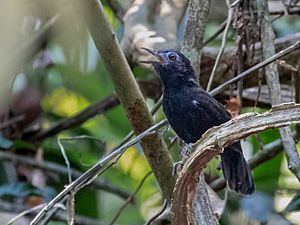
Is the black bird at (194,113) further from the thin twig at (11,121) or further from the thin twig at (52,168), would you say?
the thin twig at (11,121)

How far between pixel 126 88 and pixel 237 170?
0.45m

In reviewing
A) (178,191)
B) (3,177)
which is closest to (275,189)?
(3,177)

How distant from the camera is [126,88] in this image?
7.35 ft

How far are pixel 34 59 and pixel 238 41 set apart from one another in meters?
1.84

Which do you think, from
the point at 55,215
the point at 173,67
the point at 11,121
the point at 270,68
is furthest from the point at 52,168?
the point at 270,68

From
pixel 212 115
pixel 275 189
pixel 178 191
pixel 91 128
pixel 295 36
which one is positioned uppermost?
pixel 178 191

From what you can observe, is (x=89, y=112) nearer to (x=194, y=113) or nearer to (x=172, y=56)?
(x=172, y=56)

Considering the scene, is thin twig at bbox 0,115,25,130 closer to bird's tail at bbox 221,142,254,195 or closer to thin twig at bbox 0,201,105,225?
thin twig at bbox 0,201,105,225

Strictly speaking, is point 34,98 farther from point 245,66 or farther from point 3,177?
point 245,66

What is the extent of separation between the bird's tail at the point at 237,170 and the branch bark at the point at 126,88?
0.19 metres

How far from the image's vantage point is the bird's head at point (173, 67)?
2449mm

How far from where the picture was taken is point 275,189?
11.5 ft

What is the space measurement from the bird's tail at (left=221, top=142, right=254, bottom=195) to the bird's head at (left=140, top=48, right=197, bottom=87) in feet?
1.09

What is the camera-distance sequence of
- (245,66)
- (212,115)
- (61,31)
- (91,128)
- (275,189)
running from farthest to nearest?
(91,128) < (275,189) < (245,66) < (212,115) < (61,31)
